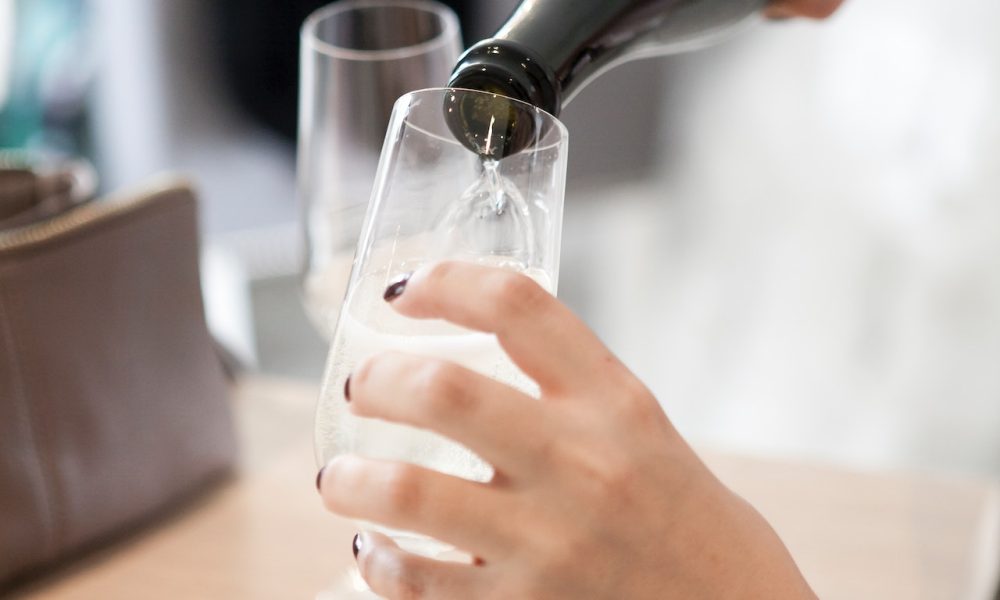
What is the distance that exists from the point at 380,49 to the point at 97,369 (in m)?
0.24

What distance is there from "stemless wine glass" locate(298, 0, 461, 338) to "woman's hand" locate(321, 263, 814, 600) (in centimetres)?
28

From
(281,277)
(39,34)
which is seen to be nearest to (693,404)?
(281,277)

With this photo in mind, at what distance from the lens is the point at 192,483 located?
642 millimetres

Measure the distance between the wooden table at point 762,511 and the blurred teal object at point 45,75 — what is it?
106cm

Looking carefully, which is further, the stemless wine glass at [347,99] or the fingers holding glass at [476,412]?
the stemless wine glass at [347,99]

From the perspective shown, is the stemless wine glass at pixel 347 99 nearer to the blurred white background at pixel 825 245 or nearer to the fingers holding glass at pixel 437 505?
the fingers holding glass at pixel 437 505

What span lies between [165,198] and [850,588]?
0.41 meters

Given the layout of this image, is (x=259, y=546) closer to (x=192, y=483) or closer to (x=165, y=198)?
(x=192, y=483)

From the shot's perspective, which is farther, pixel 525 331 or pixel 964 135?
pixel 964 135

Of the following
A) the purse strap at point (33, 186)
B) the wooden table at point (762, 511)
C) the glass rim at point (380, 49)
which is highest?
the glass rim at point (380, 49)

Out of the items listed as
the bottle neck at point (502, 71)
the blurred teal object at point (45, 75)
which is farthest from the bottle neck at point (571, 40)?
the blurred teal object at point (45, 75)

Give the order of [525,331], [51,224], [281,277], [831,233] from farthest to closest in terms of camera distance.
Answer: [831,233], [281,277], [51,224], [525,331]

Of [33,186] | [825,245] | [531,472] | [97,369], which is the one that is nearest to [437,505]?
[531,472]

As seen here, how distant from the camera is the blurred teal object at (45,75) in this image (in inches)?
60.5
